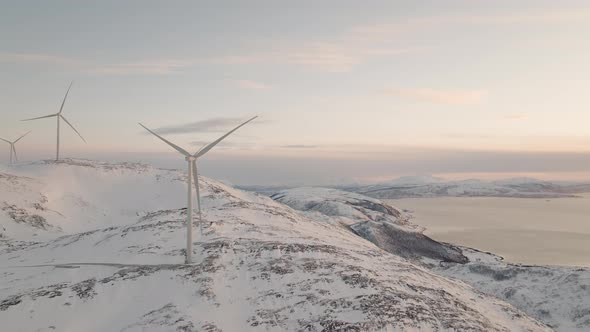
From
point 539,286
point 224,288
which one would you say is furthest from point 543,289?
point 224,288

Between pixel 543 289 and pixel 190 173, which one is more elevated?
pixel 190 173

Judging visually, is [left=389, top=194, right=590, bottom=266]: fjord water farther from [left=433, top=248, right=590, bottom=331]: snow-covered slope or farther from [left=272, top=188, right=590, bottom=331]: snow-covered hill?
[left=433, top=248, right=590, bottom=331]: snow-covered slope

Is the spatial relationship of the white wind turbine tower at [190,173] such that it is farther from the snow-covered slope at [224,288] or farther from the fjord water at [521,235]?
the fjord water at [521,235]

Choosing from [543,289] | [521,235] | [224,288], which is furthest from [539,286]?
[521,235]

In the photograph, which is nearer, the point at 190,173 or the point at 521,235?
the point at 190,173

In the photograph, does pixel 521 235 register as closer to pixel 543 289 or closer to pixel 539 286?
pixel 539 286

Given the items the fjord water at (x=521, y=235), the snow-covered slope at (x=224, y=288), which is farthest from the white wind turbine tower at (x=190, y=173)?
the fjord water at (x=521, y=235)

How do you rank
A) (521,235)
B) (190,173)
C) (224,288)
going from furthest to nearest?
(521,235) < (190,173) < (224,288)

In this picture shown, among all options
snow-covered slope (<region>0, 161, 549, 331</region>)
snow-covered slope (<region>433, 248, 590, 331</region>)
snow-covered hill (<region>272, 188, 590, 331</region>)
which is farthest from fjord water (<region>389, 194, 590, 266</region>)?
snow-covered slope (<region>0, 161, 549, 331</region>)

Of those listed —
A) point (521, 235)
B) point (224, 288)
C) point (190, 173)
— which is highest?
point (190, 173)

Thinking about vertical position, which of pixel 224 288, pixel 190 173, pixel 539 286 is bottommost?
pixel 539 286

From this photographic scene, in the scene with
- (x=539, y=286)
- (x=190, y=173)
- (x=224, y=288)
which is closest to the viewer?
(x=224, y=288)
